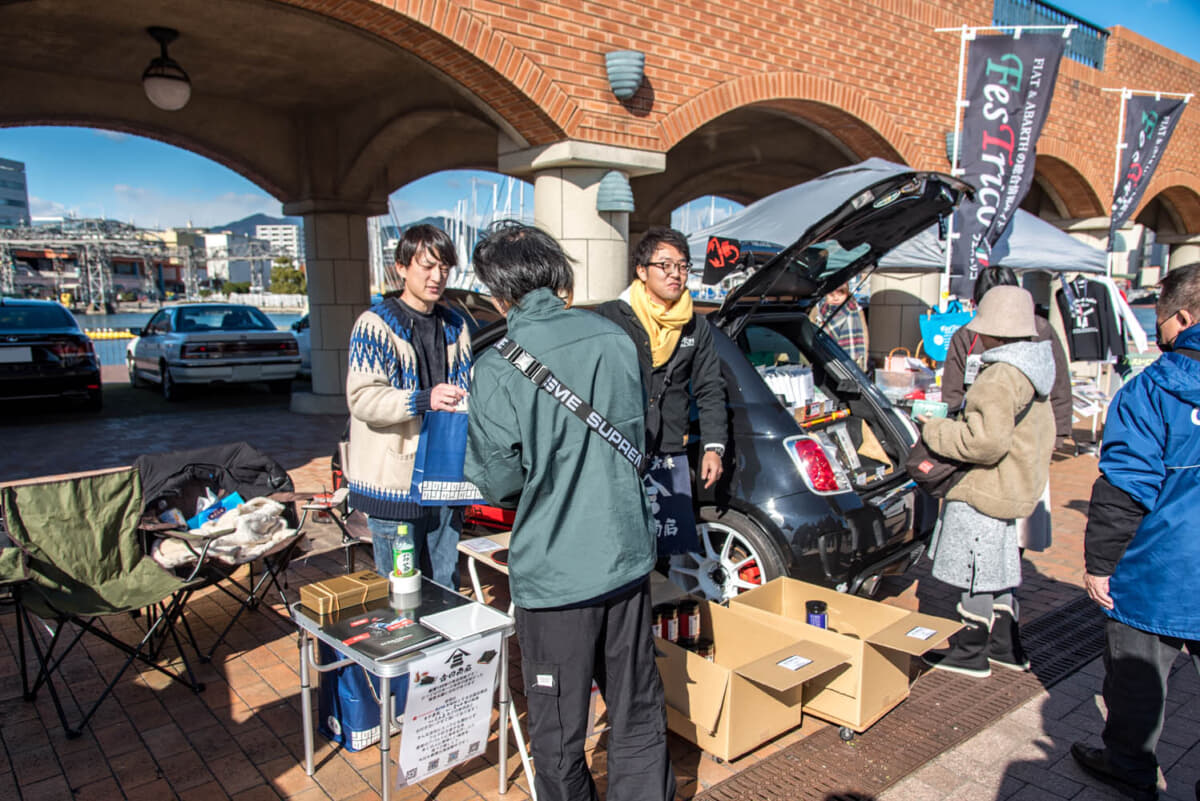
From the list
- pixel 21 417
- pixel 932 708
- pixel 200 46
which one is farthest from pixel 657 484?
pixel 21 417

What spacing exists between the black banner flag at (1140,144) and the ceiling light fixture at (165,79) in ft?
43.2

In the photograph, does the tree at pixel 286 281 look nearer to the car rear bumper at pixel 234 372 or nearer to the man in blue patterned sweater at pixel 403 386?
the car rear bumper at pixel 234 372

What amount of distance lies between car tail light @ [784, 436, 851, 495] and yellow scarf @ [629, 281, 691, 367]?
2.69 ft

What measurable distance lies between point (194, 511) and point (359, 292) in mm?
7307

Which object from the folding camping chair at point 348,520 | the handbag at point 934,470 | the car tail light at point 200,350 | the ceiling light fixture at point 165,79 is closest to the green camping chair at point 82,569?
the folding camping chair at point 348,520

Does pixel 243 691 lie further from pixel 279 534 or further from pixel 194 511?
pixel 194 511

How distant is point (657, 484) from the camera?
11.8 feet

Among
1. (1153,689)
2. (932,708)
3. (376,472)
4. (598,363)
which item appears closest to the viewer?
(598,363)

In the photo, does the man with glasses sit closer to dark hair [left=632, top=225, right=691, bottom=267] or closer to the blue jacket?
dark hair [left=632, top=225, right=691, bottom=267]

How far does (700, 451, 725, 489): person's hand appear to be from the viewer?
3.55 metres

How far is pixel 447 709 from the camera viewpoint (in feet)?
8.27

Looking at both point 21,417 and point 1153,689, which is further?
point 21,417

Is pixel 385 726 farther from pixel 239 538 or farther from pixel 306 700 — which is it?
pixel 239 538

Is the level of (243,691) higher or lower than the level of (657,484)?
lower
